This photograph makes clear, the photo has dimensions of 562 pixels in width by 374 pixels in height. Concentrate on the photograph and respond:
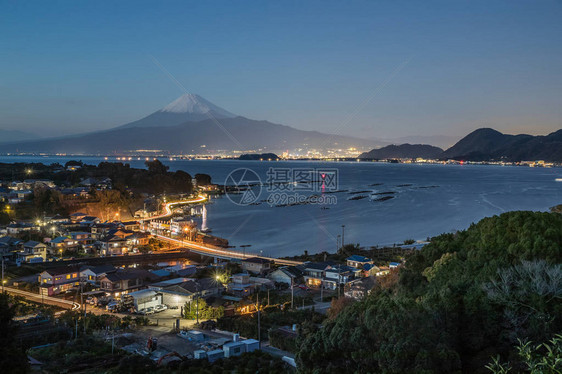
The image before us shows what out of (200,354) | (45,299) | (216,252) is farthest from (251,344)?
(216,252)

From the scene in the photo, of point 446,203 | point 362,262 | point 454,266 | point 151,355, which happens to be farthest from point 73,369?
point 446,203

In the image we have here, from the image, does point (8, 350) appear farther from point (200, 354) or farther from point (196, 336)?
point (196, 336)

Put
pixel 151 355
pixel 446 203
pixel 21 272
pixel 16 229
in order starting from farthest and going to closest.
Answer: pixel 446 203 → pixel 16 229 → pixel 21 272 → pixel 151 355

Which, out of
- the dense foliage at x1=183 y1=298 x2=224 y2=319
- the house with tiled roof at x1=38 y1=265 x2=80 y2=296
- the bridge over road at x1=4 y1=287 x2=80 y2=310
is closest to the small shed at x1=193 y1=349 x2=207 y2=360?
the dense foliage at x1=183 y1=298 x2=224 y2=319

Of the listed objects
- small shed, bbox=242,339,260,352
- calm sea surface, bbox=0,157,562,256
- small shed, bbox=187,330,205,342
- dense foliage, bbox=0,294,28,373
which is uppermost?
dense foliage, bbox=0,294,28,373

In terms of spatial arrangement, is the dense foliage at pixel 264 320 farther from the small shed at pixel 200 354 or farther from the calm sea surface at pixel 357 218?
the calm sea surface at pixel 357 218

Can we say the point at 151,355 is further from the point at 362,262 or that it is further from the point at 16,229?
the point at 16,229

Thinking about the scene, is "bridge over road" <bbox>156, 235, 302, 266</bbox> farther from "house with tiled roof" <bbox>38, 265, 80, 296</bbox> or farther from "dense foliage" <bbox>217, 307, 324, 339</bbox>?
"dense foliage" <bbox>217, 307, 324, 339</bbox>

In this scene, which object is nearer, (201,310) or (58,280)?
(201,310)
